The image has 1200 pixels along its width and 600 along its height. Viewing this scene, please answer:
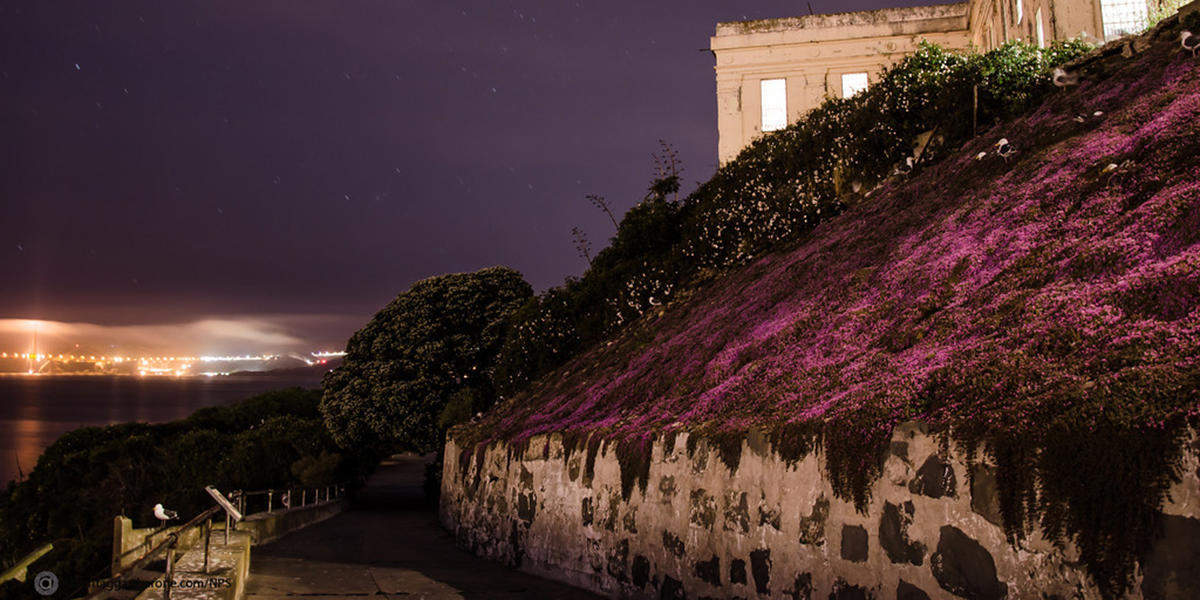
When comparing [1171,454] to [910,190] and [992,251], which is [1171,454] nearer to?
[992,251]

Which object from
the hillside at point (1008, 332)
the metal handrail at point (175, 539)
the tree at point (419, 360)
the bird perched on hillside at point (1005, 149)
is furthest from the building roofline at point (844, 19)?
the metal handrail at point (175, 539)

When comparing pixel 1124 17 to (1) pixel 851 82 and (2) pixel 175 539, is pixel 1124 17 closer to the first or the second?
(1) pixel 851 82

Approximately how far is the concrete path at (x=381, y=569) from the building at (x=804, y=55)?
15463 mm

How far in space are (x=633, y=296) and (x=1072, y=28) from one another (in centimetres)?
1095

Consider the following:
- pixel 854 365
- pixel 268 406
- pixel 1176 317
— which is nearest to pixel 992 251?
pixel 854 365

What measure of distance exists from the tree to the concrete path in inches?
285

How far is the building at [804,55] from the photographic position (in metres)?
26.5

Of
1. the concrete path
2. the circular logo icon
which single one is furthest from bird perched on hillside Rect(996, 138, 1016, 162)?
the circular logo icon

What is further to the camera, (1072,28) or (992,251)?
(1072,28)

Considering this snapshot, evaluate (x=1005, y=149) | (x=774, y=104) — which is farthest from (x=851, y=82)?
(x=1005, y=149)

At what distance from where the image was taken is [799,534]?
6.37 metres

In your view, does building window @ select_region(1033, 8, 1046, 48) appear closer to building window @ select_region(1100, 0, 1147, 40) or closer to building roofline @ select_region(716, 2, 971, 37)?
building window @ select_region(1100, 0, 1147, 40)

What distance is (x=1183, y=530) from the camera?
12.5ft

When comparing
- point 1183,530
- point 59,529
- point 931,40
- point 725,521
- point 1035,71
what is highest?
point 931,40
